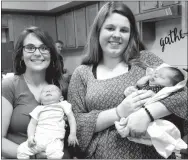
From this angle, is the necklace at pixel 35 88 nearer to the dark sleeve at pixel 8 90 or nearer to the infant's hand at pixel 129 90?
the dark sleeve at pixel 8 90

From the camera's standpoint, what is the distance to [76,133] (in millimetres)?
828

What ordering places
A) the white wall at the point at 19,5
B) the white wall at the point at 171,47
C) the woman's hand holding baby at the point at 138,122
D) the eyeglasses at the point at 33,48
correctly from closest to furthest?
the woman's hand holding baby at the point at 138,122
the eyeglasses at the point at 33,48
the white wall at the point at 171,47
the white wall at the point at 19,5

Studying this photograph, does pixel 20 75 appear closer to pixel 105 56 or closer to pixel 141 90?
pixel 105 56

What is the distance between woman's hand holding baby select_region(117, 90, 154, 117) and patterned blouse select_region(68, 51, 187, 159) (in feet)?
0.13

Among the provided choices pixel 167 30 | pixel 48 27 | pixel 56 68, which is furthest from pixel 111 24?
pixel 48 27

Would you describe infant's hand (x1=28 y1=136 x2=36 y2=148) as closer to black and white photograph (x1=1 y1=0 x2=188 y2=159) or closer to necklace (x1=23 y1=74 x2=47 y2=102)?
black and white photograph (x1=1 y1=0 x2=188 y2=159)

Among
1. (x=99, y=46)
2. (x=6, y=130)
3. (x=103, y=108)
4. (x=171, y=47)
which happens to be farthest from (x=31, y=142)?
(x=171, y=47)

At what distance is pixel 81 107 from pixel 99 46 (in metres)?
0.21

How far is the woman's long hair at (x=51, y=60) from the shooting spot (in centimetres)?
83

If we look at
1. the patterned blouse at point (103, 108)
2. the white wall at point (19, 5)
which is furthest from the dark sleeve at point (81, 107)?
the white wall at point (19, 5)

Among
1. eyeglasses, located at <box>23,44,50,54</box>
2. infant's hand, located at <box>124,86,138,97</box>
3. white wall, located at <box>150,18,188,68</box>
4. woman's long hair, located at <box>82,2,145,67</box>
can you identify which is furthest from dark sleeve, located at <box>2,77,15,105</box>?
white wall, located at <box>150,18,188,68</box>

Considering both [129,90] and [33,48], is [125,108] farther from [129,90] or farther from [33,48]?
[33,48]

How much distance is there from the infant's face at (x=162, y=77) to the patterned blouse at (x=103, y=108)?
0.12ft

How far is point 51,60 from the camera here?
0.87 metres
